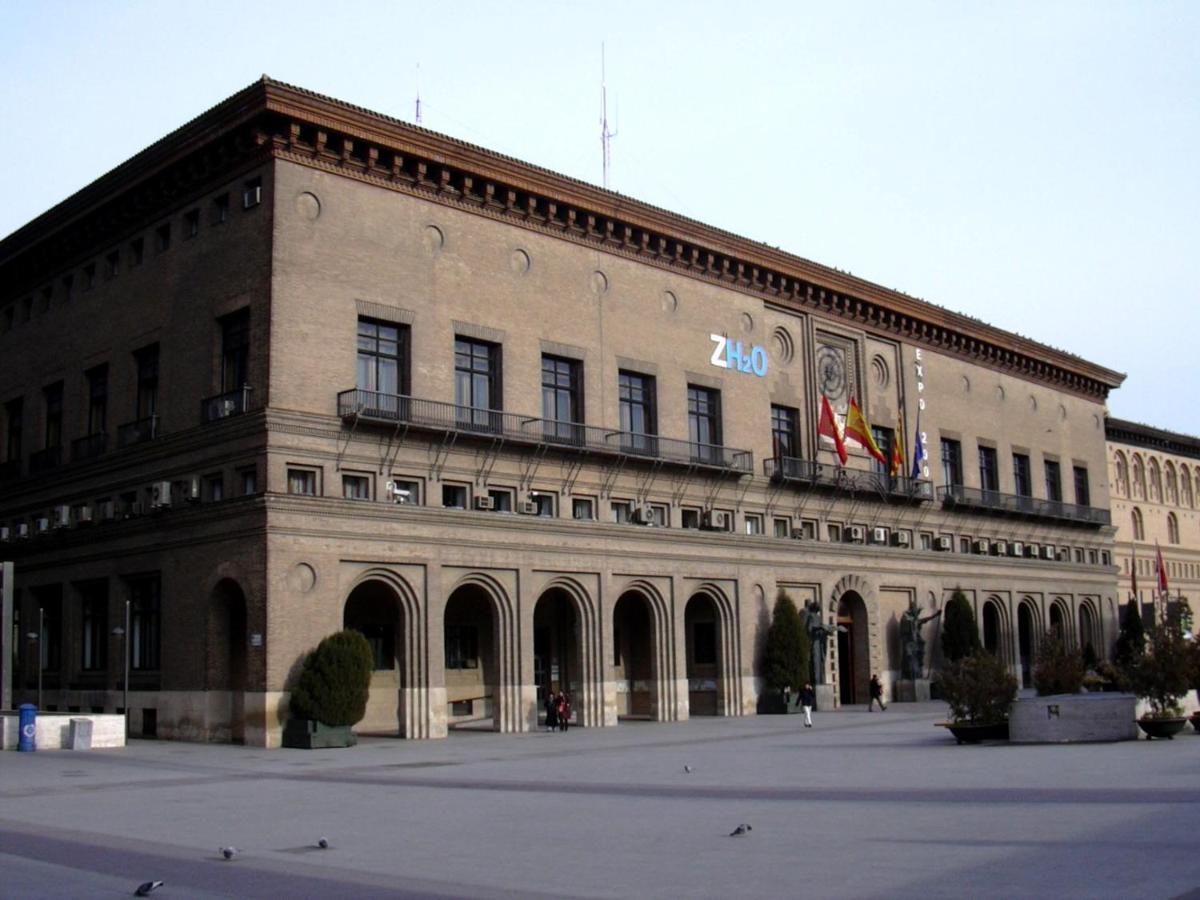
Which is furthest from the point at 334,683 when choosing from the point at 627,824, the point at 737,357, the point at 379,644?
the point at 737,357

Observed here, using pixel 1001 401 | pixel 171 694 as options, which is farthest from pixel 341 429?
pixel 1001 401

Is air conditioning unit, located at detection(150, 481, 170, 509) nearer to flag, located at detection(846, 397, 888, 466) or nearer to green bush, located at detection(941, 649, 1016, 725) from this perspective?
green bush, located at detection(941, 649, 1016, 725)

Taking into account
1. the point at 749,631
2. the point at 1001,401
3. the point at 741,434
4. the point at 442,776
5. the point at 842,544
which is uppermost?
the point at 1001,401

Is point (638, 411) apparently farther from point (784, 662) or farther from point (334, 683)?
point (334, 683)

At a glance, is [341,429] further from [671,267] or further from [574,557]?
[671,267]

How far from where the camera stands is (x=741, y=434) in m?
50.2

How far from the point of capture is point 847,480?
Result: 54.2 m

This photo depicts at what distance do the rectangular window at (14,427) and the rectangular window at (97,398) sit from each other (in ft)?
17.4

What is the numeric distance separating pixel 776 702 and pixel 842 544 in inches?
344

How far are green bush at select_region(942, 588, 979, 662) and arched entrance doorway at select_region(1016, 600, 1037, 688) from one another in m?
9.38

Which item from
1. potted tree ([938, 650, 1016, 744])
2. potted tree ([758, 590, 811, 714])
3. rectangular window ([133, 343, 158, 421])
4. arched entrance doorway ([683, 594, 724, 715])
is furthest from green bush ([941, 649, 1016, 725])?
rectangular window ([133, 343, 158, 421])

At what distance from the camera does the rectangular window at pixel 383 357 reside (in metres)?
38.1

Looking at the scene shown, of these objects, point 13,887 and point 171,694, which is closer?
point 13,887

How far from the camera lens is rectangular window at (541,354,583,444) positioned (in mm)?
42803
